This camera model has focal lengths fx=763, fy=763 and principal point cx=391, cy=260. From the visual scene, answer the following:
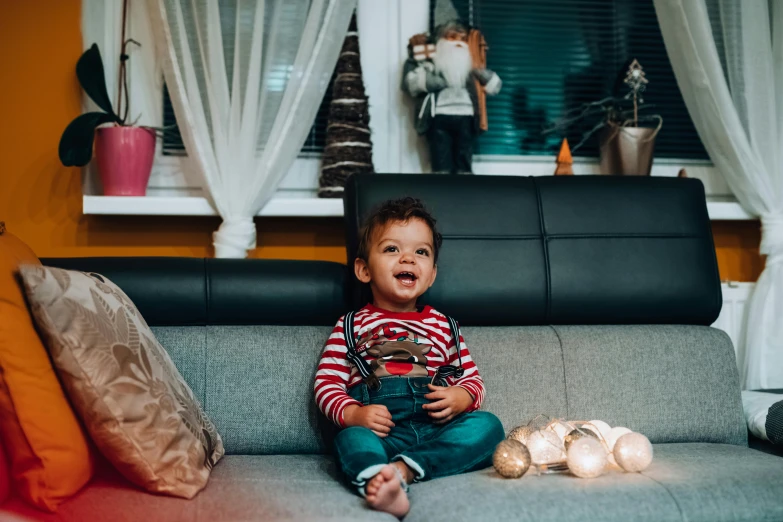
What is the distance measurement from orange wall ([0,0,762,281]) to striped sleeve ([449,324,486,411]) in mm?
1113

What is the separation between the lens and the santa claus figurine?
8.14 feet

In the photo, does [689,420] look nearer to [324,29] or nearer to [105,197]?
[324,29]

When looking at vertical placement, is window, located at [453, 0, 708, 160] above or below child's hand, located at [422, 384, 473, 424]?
above

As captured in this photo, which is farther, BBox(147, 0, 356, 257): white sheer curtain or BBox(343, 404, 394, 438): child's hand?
BBox(147, 0, 356, 257): white sheer curtain

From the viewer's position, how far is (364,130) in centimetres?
248

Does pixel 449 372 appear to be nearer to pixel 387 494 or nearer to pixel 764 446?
pixel 387 494

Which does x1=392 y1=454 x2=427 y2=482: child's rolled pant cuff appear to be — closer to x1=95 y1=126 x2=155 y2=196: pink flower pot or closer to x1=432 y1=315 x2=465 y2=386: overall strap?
x1=432 y1=315 x2=465 y2=386: overall strap

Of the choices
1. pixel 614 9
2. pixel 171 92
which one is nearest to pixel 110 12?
pixel 171 92

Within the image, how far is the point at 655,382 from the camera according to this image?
193 centimetres

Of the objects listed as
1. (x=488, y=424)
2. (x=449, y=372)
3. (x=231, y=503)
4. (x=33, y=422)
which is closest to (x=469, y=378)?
(x=449, y=372)

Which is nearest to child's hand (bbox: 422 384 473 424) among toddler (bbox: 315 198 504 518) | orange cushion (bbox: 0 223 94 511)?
toddler (bbox: 315 198 504 518)

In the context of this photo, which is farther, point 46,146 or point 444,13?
point 444,13

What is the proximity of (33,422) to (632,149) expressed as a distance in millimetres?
1988

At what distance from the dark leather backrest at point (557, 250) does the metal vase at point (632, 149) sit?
18.0 inches
